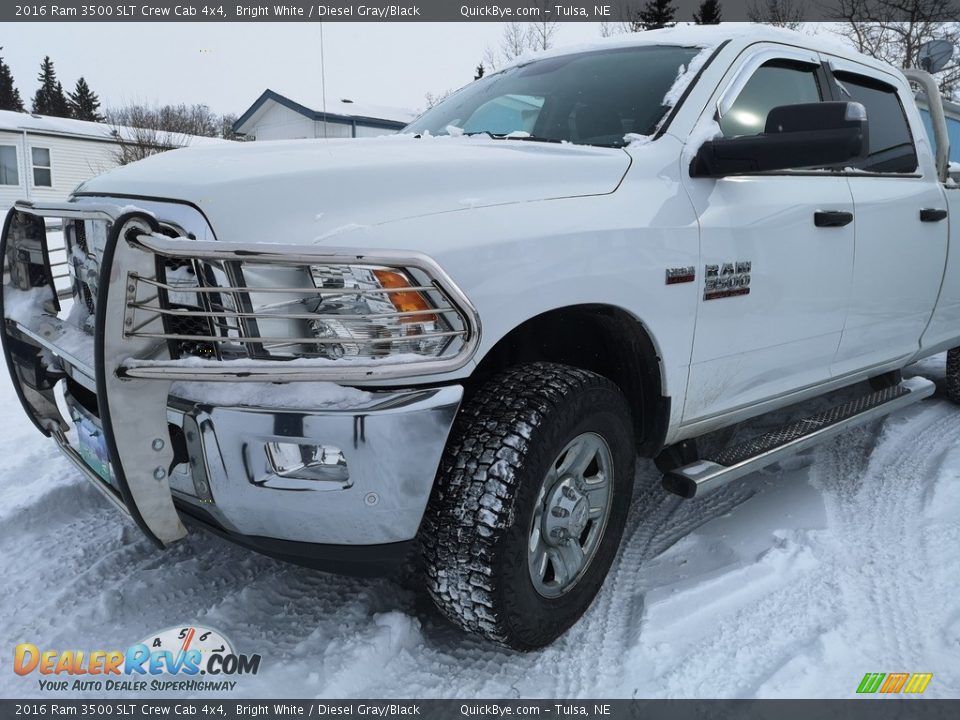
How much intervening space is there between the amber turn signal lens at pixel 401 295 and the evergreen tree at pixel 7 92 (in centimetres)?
6564

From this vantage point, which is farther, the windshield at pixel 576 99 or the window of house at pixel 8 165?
the window of house at pixel 8 165

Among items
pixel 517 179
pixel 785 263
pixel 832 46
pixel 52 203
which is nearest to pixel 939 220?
pixel 832 46

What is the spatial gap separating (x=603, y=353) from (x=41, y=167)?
26.4 metres

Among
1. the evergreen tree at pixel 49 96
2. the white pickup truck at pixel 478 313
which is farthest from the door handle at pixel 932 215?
the evergreen tree at pixel 49 96

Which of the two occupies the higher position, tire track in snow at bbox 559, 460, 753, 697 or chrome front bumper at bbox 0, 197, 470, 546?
chrome front bumper at bbox 0, 197, 470, 546

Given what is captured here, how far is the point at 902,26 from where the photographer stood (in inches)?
1026

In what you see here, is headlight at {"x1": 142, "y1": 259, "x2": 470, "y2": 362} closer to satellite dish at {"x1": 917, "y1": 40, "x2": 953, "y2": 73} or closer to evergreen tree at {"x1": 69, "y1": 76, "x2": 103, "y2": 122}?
satellite dish at {"x1": 917, "y1": 40, "x2": 953, "y2": 73}

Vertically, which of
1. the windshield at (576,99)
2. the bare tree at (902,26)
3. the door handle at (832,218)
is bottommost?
the door handle at (832,218)

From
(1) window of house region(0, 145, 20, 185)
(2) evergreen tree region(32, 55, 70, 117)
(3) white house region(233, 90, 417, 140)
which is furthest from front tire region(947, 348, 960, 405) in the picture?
(2) evergreen tree region(32, 55, 70, 117)

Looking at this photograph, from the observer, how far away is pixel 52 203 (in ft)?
7.11

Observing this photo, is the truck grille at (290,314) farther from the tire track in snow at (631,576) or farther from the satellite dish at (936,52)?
the satellite dish at (936,52)

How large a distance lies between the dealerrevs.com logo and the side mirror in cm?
217

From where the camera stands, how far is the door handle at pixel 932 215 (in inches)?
141

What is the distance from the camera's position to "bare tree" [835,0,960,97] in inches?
982
